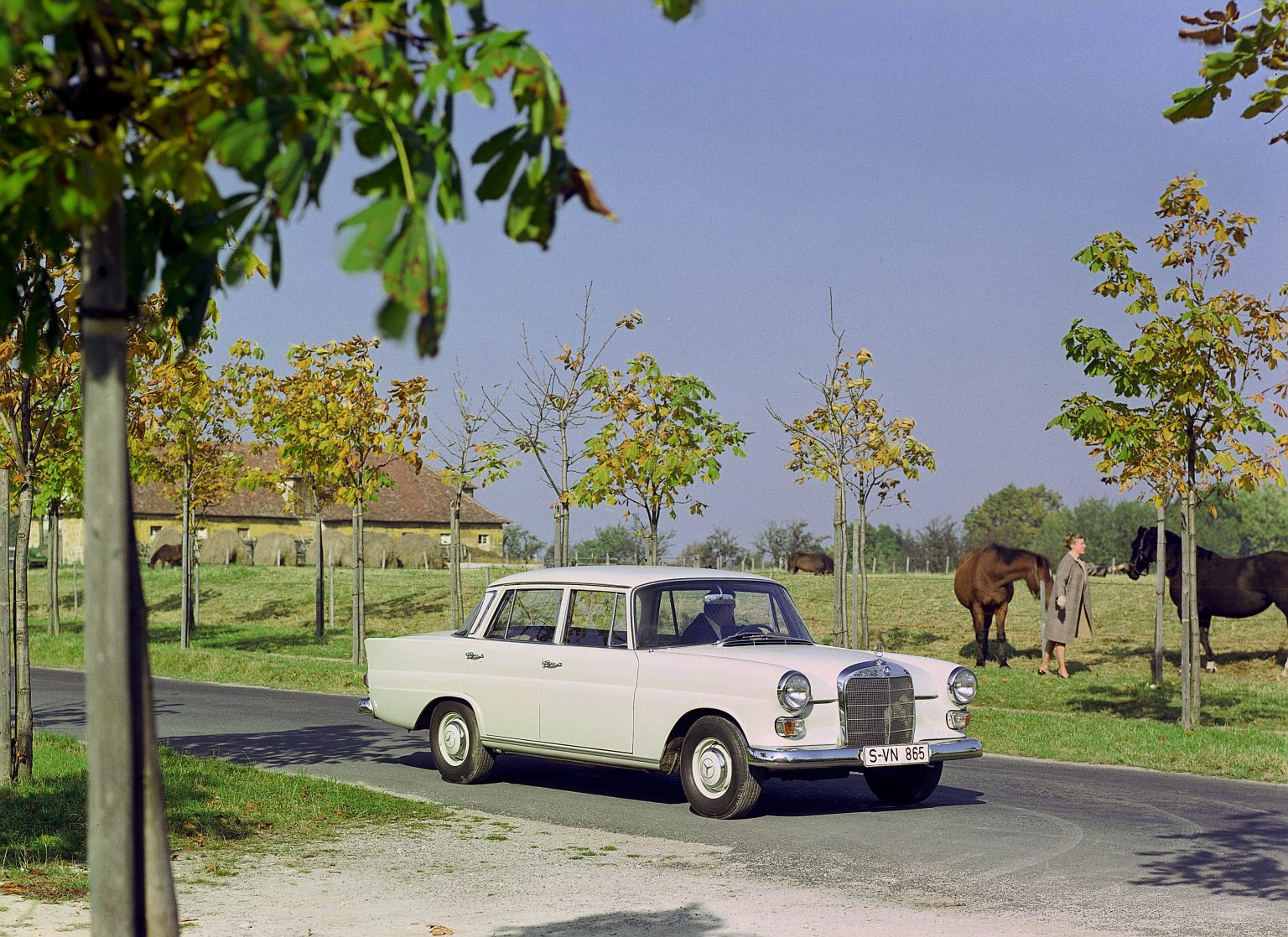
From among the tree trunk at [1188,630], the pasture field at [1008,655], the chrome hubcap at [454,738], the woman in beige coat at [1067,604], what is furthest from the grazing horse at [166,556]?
the chrome hubcap at [454,738]

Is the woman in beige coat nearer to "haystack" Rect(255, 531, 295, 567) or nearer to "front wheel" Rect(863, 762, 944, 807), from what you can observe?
"front wheel" Rect(863, 762, 944, 807)

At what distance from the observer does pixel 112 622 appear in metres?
3.85

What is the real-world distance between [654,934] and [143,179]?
15.8 ft

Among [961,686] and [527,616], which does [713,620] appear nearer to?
[527,616]

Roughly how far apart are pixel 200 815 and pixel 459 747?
9.54ft

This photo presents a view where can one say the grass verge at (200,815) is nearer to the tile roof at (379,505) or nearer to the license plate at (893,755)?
the license plate at (893,755)

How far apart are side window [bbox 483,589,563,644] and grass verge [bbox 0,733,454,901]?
175cm

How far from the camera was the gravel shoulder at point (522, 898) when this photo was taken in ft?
24.2

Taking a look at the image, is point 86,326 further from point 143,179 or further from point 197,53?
point 197,53

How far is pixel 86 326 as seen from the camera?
389 cm

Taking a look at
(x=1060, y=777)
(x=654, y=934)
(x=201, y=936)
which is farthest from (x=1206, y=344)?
(x=201, y=936)

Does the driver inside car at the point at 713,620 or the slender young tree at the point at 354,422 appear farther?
the slender young tree at the point at 354,422

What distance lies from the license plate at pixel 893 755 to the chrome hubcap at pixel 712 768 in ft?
3.38

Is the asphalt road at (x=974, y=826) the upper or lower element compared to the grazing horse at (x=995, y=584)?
lower
